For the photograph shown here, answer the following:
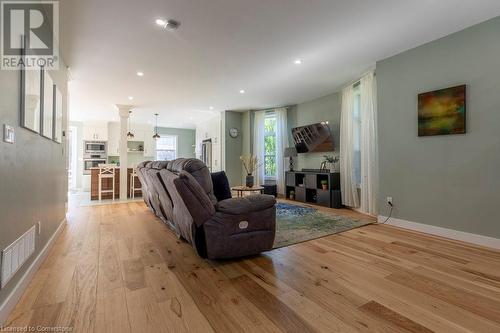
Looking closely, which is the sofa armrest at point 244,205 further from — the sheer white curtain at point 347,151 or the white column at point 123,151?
the white column at point 123,151

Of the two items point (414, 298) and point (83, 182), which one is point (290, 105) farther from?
point (83, 182)

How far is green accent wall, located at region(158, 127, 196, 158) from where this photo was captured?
9.83 metres

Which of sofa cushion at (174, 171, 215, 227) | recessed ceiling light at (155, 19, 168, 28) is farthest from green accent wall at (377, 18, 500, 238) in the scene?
recessed ceiling light at (155, 19, 168, 28)

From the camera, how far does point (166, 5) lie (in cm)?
230

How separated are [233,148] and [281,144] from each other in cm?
151

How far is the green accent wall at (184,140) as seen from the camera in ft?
32.2

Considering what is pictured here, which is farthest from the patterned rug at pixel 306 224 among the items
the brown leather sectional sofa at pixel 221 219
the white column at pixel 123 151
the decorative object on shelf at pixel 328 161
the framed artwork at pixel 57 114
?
the white column at pixel 123 151

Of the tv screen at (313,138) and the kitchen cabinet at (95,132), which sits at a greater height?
the kitchen cabinet at (95,132)

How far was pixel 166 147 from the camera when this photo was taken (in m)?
9.72

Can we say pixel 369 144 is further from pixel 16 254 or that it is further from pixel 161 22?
pixel 16 254

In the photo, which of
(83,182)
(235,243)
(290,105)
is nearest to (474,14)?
(235,243)

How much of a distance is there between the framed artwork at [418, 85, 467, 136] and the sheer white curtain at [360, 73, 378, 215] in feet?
2.82

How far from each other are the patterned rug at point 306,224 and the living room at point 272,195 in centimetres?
5
